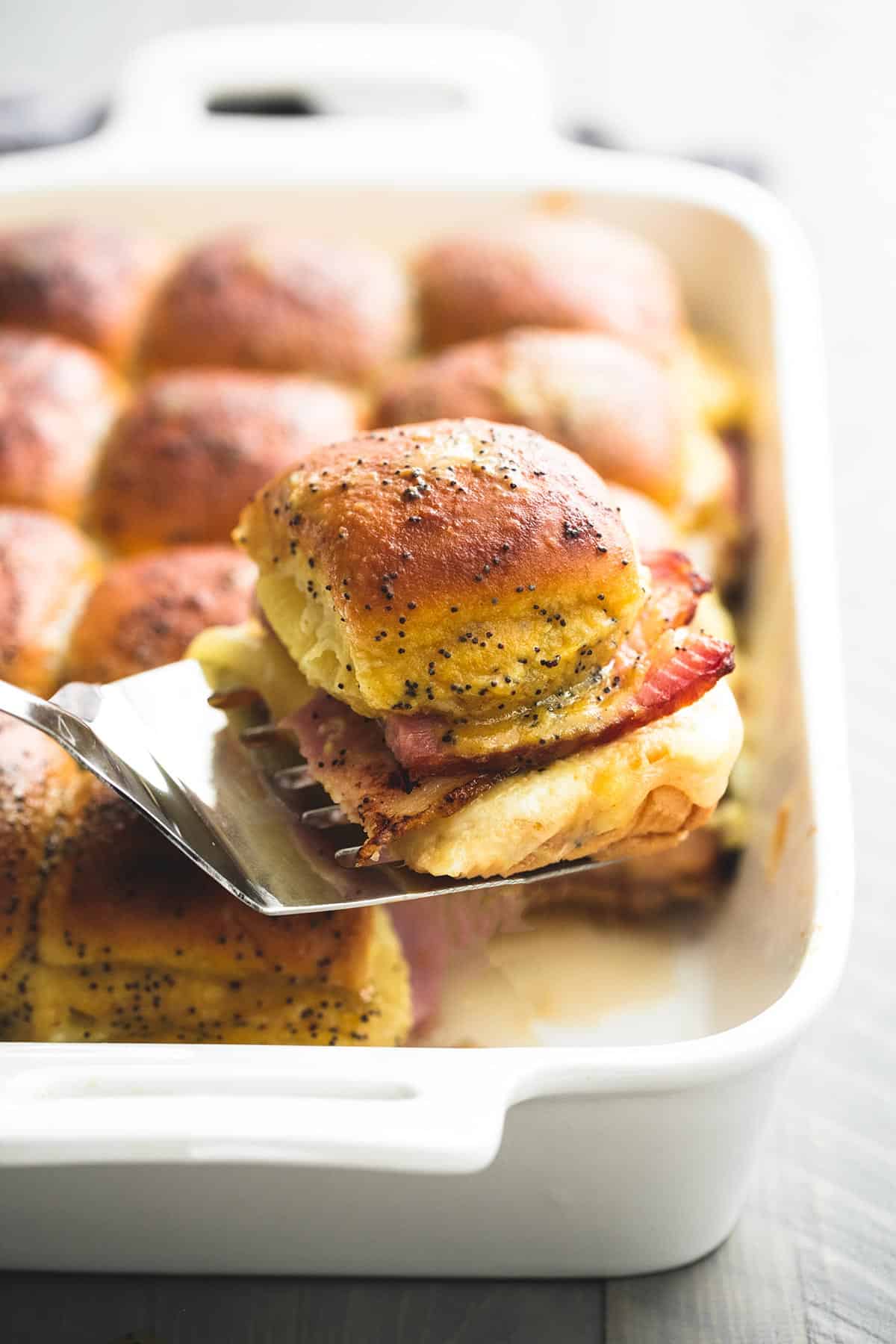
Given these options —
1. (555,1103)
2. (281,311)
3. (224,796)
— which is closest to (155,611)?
(224,796)

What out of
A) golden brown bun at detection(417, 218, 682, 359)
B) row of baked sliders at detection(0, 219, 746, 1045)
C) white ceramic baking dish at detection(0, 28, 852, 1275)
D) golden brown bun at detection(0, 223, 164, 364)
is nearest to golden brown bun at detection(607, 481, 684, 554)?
row of baked sliders at detection(0, 219, 746, 1045)

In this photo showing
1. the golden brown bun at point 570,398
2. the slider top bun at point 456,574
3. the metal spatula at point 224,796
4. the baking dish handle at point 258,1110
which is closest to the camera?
the baking dish handle at point 258,1110

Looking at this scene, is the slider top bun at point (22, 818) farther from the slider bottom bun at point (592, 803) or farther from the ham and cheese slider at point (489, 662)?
the slider bottom bun at point (592, 803)

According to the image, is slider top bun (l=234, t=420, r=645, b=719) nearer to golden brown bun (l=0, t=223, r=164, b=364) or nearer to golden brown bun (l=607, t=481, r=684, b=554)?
golden brown bun (l=607, t=481, r=684, b=554)

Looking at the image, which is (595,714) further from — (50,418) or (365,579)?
(50,418)

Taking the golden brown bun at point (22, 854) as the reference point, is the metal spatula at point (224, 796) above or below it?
above

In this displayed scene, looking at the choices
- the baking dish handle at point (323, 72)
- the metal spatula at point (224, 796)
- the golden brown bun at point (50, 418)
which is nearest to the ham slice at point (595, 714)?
the metal spatula at point (224, 796)

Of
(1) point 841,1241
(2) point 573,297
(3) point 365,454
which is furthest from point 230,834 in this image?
(2) point 573,297

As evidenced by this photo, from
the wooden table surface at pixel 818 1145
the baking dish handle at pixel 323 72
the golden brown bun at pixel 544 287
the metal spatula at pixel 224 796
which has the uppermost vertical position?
the baking dish handle at pixel 323 72
